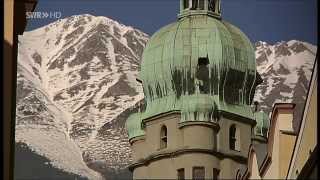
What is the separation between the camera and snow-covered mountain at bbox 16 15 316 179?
13805 millimetres

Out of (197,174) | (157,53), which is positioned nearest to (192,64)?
(157,53)

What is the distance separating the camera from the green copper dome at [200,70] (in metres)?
14.3

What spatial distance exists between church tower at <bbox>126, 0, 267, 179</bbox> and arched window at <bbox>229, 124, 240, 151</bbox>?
0.01 meters

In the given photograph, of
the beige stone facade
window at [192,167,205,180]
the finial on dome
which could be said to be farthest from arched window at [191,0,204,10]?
window at [192,167,205,180]

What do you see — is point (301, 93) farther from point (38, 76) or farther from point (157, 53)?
point (38, 76)

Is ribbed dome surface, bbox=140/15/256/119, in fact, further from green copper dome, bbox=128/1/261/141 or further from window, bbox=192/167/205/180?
window, bbox=192/167/205/180

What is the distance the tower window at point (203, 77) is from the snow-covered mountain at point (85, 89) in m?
0.65

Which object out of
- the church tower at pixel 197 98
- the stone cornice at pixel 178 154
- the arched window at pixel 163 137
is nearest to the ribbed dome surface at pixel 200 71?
the church tower at pixel 197 98

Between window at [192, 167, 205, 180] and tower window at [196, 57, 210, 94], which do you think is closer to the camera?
window at [192, 167, 205, 180]

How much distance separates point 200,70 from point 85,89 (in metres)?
1.49

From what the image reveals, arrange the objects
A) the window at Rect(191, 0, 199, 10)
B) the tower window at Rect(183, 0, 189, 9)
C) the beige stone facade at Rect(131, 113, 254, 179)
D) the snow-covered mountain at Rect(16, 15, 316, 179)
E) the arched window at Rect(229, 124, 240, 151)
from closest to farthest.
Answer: the snow-covered mountain at Rect(16, 15, 316, 179) → the beige stone facade at Rect(131, 113, 254, 179) → the arched window at Rect(229, 124, 240, 151) → the tower window at Rect(183, 0, 189, 9) → the window at Rect(191, 0, 199, 10)

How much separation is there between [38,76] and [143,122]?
4.65 feet

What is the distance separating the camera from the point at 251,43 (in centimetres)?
1411

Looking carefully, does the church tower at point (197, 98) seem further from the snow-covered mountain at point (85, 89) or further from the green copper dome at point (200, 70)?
the snow-covered mountain at point (85, 89)
